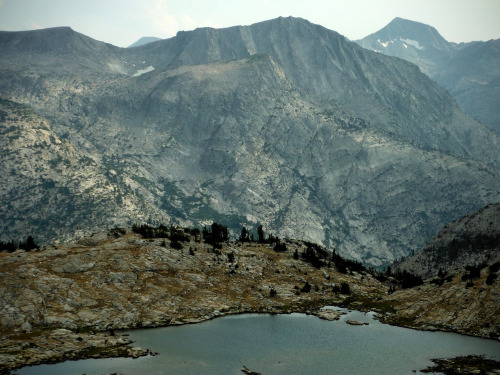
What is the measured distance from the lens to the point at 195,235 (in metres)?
178

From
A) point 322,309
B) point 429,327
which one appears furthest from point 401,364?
point 322,309

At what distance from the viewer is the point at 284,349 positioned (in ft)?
331

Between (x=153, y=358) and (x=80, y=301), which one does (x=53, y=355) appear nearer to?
(x=153, y=358)

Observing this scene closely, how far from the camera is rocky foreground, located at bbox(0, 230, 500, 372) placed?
103m

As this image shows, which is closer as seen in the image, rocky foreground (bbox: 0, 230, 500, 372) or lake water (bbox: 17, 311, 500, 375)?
lake water (bbox: 17, 311, 500, 375)

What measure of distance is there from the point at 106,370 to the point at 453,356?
64644mm

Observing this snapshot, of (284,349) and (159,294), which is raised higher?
(159,294)

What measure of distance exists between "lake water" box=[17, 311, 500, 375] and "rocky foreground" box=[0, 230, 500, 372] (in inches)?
192

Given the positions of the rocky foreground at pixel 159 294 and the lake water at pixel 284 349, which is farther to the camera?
the rocky foreground at pixel 159 294

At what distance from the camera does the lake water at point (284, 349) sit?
288ft

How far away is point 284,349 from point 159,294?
43.5m

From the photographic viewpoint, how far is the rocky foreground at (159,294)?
4049 inches

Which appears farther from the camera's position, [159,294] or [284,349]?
[159,294]

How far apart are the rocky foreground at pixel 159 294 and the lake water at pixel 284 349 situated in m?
4.87
